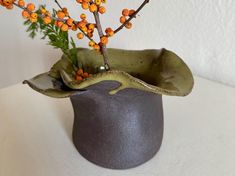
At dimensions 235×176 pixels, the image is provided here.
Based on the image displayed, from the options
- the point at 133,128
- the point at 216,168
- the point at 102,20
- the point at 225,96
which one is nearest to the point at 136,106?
the point at 133,128

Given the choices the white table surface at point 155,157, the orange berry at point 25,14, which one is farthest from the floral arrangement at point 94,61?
the white table surface at point 155,157

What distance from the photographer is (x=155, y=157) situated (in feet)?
1.47

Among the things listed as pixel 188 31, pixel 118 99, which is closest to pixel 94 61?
pixel 118 99

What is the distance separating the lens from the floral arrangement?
0.33m

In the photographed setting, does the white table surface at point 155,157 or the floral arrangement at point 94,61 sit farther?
the white table surface at point 155,157

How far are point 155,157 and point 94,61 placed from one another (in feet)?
0.56

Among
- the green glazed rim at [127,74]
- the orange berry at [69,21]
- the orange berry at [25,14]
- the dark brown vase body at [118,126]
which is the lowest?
the dark brown vase body at [118,126]

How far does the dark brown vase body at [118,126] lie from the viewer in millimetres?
378

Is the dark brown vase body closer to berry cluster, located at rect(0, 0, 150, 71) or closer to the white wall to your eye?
berry cluster, located at rect(0, 0, 150, 71)

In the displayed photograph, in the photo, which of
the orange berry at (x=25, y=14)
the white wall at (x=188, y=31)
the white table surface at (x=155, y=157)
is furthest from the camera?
the white wall at (x=188, y=31)

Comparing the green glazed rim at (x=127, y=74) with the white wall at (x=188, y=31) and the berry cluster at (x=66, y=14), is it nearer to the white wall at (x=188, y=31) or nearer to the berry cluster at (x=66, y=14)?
the berry cluster at (x=66, y=14)

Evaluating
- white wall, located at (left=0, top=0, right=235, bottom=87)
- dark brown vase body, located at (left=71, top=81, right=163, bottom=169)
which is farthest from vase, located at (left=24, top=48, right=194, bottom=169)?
white wall, located at (left=0, top=0, right=235, bottom=87)

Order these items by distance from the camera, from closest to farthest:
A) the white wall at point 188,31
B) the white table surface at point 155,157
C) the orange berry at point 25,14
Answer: the orange berry at point 25,14
the white table surface at point 155,157
the white wall at point 188,31

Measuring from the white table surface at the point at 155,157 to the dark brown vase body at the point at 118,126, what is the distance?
0.02m
